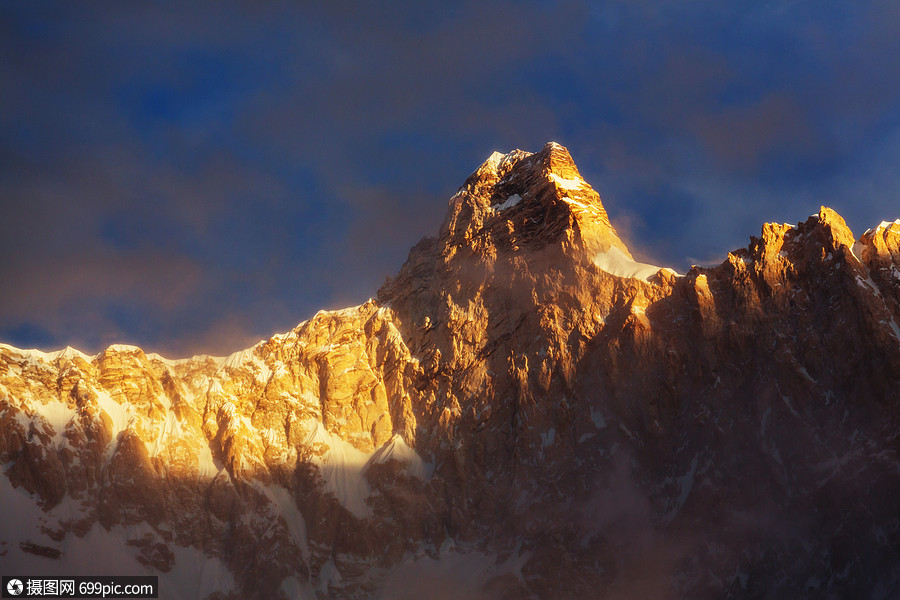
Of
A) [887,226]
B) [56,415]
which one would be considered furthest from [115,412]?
[887,226]

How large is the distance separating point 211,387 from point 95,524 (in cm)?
2672

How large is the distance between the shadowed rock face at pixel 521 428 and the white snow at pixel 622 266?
16.6 inches

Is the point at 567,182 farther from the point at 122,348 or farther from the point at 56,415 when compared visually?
the point at 56,415

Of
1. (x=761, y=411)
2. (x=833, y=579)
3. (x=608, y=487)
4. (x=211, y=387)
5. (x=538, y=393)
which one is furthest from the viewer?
(x=211, y=387)

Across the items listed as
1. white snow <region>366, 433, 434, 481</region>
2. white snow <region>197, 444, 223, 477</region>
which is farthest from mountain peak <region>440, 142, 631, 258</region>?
white snow <region>197, 444, 223, 477</region>

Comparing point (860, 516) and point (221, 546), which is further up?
point (221, 546)

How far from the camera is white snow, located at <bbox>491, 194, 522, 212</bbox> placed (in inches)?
6132

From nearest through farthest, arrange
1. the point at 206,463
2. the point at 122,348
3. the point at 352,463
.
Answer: the point at 352,463 → the point at 206,463 → the point at 122,348

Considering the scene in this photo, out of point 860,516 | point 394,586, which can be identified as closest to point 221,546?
point 394,586

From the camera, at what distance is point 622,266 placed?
462ft

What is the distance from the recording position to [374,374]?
6029 inches

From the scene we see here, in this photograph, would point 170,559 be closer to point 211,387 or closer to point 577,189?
point 211,387

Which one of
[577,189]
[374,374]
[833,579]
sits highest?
[577,189]

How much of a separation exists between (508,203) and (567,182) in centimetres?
948
